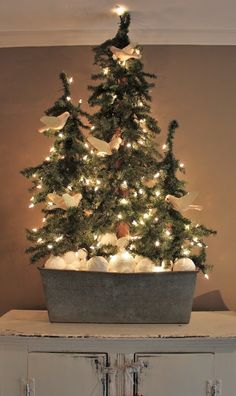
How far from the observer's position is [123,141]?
6.07ft

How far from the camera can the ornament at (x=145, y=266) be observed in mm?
1762

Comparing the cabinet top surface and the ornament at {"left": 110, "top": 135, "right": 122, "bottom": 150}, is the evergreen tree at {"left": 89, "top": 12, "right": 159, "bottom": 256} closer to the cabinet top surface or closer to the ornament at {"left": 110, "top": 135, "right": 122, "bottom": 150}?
the ornament at {"left": 110, "top": 135, "right": 122, "bottom": 150}

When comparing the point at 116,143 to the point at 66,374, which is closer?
the point at 66,374

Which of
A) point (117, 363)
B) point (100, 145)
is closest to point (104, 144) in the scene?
point (100, 145)

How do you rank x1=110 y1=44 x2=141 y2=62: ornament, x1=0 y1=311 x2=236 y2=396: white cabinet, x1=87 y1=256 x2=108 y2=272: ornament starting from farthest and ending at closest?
x1=110 y1=44 x2=141 y2=62: ornament → x1=87 y1=256 x2=108 y2=272: ornament → x1=0 y1=311 x2=236 y2=396: white cabinet

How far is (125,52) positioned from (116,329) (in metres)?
1.11

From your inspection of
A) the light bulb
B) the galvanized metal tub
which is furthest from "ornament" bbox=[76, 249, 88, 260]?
A: the light bulb

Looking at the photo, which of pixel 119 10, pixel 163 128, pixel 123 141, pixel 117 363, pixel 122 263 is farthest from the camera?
pixel 163 128

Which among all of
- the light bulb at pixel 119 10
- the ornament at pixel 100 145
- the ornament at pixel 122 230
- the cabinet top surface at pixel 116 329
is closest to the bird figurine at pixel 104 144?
the ornament at pixel 100 145

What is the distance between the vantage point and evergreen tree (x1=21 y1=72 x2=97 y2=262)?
180cm

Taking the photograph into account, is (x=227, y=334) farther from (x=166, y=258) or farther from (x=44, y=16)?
(x=44, y=16)

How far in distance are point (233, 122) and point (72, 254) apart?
41.6 inches

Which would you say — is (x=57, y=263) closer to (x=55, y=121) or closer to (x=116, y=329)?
(x=116, y=329)

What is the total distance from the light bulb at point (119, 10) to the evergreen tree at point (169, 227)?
0.57 meters
